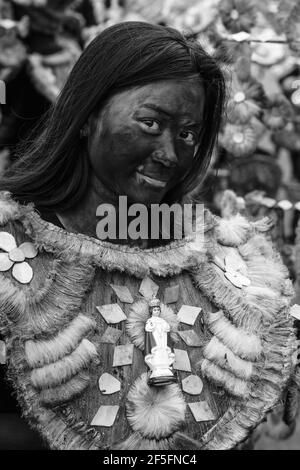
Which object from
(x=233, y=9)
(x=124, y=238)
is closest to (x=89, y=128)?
(x=124, y=238)

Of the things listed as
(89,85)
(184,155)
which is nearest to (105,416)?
(184,155)

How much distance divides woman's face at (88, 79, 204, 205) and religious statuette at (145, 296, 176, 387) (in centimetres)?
26

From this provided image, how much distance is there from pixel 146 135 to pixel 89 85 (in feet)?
0.57

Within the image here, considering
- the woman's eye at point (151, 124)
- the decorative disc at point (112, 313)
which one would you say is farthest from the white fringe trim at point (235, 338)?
the woman's eye at point (151, 124)

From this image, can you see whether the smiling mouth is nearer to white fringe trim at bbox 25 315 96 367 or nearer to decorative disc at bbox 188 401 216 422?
white fringe trim at bbox 25 315 96 367

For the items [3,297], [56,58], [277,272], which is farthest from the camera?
[56,58]

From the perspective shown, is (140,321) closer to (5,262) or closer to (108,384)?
(108,384)

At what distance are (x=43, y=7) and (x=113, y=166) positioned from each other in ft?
5.52

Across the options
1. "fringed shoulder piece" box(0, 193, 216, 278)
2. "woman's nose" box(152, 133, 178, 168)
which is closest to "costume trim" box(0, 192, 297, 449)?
"fringed shoulder piece" box(0, 193, 216, 278)

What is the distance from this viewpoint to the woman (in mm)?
1925

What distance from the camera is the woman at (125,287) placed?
192 cm

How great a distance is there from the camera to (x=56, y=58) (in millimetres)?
3545

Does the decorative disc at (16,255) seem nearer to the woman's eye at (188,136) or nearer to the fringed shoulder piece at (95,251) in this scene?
A: the fringed shoulder piece at (95,251)

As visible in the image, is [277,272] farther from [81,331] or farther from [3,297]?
[3,297]
